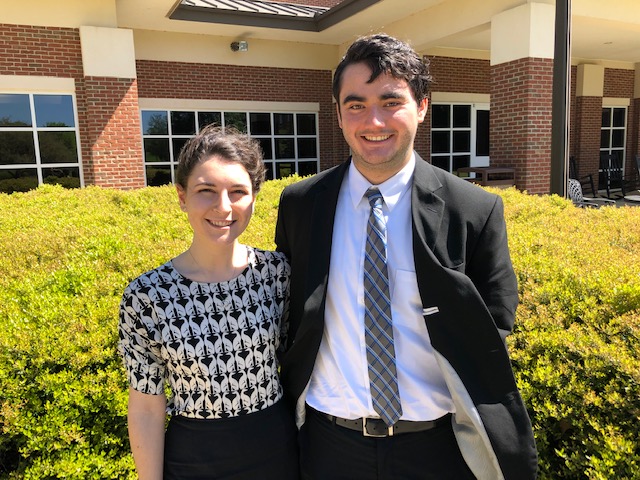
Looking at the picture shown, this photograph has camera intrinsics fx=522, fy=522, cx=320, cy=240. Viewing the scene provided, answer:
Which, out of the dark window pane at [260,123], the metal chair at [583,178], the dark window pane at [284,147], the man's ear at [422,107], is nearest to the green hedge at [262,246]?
the man's ear at [422,107]

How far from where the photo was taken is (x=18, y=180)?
9.55 m

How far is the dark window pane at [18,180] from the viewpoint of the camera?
945 cm

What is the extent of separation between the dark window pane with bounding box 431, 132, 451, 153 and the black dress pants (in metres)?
12.1

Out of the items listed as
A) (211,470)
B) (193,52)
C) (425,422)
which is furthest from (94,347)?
(193,52)

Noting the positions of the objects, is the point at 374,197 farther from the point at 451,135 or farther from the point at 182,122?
the point at 451,135

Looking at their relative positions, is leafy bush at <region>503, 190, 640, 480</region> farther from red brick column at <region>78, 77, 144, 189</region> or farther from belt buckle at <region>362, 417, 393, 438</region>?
red brick column at <region>78, 77, 144, 189</region>

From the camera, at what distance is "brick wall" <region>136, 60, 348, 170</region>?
35.5 ft

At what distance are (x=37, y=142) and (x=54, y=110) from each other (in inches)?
26.8

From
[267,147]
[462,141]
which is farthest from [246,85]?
[462,141]

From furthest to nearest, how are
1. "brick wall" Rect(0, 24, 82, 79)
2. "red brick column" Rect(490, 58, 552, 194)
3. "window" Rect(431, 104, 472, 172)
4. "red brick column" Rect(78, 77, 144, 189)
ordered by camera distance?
"window" Rect(431, 104, 472, 172)
"red brick column" Rect(78, 77, 144, 189)
"brick wall" Rect(0, 24, 82, 79)
"red brick column" Rect(490, 58, 552, 194)

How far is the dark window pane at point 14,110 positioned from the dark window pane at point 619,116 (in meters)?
15.7

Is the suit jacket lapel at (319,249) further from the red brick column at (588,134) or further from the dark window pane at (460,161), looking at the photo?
the red brick column at (588,134)

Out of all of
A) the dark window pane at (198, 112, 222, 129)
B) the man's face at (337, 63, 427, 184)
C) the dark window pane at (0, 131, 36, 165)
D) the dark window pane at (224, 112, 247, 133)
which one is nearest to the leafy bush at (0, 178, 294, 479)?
the man's face at (337, 63, 427, 184)

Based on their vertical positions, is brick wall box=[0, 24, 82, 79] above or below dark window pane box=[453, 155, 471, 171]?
above
